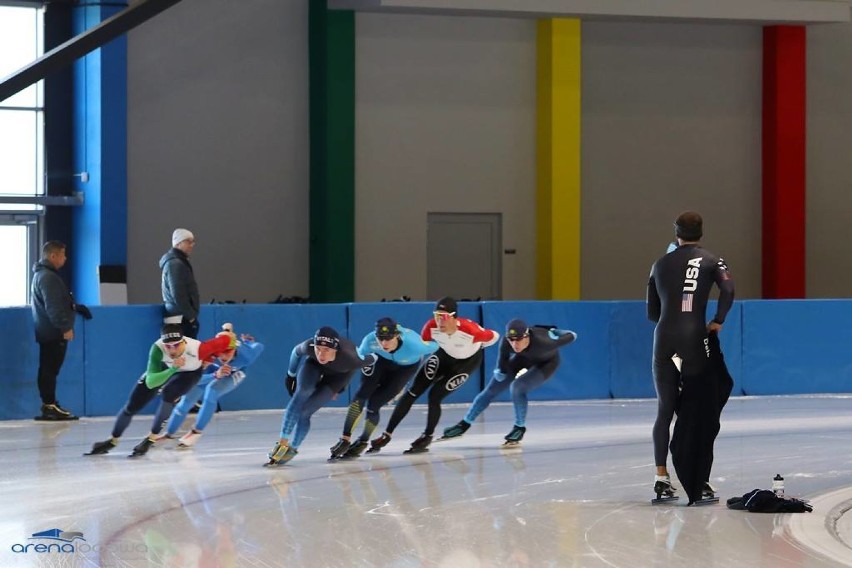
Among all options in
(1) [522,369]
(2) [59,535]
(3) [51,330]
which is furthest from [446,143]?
(2) [59,535]

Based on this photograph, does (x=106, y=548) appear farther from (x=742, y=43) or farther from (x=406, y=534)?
(x=742, y=43)

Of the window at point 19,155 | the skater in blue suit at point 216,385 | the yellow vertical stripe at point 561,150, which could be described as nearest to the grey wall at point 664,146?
the yellow vertical stripe at point 561,150

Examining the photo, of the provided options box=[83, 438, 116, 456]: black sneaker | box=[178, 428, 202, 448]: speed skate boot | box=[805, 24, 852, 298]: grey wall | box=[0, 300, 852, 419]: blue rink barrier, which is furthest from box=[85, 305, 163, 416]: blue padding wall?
box=[805, 24, 852, 298]: grey wall

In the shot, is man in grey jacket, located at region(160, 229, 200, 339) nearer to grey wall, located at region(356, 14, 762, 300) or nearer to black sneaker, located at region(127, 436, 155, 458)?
black sneaker, located at region(127, 436, 155, 458)

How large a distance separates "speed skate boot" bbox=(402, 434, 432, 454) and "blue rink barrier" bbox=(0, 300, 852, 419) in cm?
305

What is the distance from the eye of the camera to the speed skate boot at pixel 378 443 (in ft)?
33.6

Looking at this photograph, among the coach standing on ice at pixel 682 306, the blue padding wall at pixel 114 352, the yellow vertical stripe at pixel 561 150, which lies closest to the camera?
the coach standing on ice at pixel 682 306

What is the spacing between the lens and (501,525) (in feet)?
24.1

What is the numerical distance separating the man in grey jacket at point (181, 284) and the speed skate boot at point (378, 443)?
2.82 meters

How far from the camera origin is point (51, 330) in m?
12.3

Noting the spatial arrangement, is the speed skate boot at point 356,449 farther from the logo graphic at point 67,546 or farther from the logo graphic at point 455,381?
the logo graphic at point 67,546

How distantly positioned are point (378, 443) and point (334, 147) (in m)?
8.37

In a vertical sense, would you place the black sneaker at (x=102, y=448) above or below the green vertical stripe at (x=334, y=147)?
below

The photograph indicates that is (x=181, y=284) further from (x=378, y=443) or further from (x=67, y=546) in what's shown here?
(x=67, y=546)
